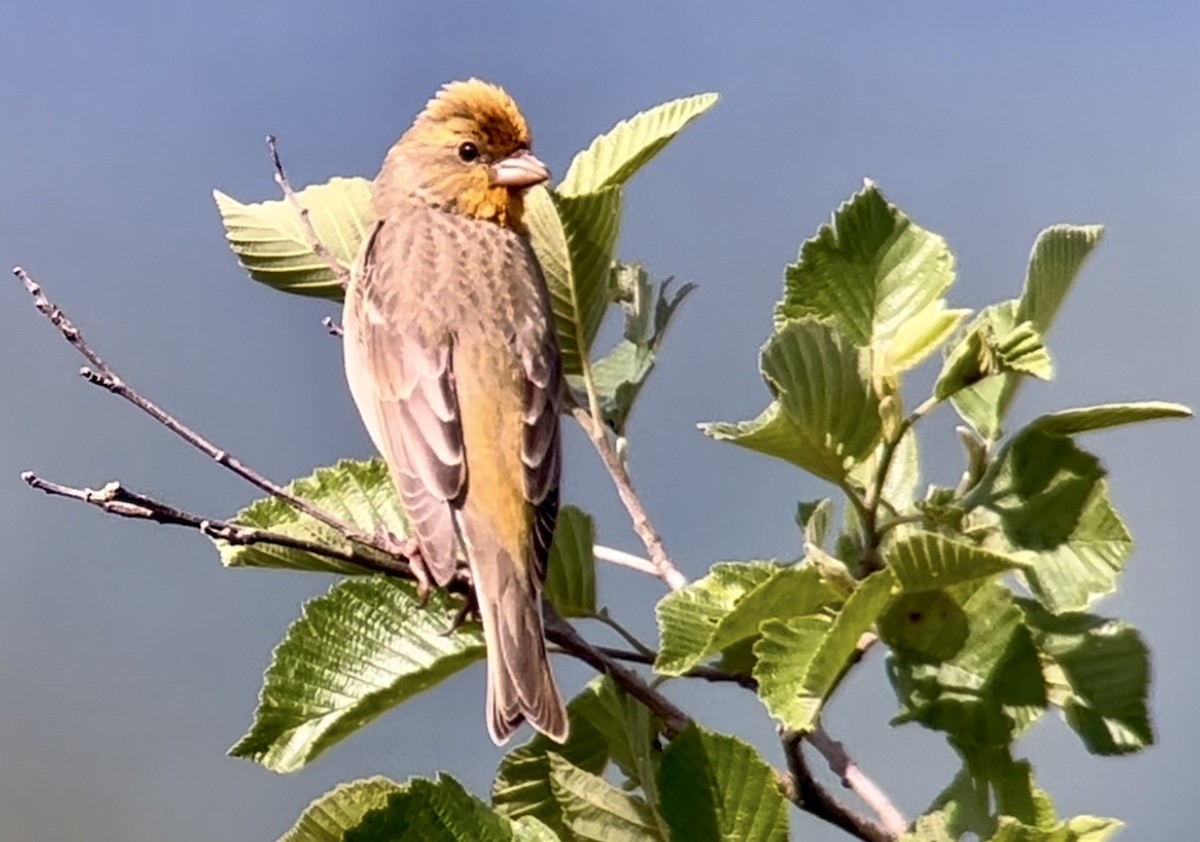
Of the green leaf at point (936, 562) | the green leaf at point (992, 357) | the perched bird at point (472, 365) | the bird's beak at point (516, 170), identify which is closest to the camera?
the green leaf at point (936, 562)

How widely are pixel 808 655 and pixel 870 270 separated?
53 cm

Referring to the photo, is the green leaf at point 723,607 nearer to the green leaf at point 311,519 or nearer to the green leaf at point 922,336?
the green leaf at point 922,336

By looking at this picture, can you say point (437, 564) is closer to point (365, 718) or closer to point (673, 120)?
point (365, 718)

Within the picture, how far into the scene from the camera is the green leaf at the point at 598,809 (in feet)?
5.57

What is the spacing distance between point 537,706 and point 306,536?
357 millimetres

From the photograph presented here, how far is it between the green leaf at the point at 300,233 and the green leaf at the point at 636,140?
46 cm

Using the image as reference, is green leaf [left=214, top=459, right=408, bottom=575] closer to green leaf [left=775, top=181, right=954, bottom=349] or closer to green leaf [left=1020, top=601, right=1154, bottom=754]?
green leaf [left=775, top=181, right=954, bottom=349]

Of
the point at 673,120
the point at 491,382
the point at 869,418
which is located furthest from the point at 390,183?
the point at 869,418

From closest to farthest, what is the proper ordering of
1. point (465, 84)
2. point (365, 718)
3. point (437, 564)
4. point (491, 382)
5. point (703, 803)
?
point (703, 803) < point (365, 718) < point (437, 564) < point (491, 382) < point (465, 84)

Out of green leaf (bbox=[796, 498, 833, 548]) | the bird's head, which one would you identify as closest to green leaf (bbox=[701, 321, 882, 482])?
green leaf (bbox=[796, 498, 833, 548])

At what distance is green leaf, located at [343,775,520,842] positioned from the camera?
1.64 meters

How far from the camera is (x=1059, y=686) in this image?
1.83 meters

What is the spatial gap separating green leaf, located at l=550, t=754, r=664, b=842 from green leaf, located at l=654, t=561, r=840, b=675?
0.15 meters

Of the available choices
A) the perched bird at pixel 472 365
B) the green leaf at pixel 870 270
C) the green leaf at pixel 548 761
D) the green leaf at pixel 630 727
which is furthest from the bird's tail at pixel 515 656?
the green leaf at pixel 870 270
